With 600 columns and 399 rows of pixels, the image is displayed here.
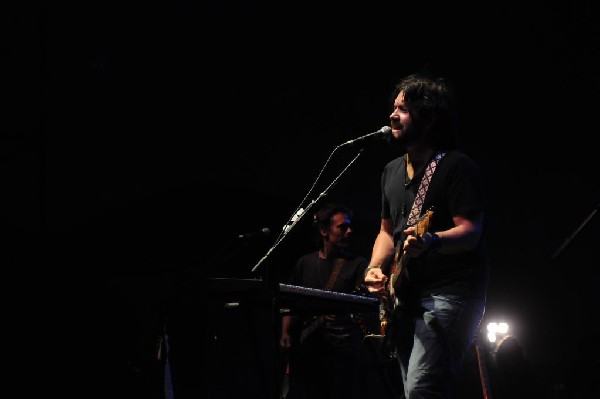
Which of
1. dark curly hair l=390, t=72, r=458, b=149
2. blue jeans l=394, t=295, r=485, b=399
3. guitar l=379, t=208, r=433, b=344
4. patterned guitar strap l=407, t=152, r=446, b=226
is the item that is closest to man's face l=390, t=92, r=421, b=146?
dark curly hair l=390, t=72, r=458, b=149

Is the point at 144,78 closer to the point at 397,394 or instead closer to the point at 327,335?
the point at 327,335

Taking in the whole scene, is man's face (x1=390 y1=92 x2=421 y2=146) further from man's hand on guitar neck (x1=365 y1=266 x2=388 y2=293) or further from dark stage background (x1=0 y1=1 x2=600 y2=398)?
dark stage background (x1=0 y1=1 x2=600 y2=398)

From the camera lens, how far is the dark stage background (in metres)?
6.12

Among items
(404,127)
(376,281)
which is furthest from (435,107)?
(376,281)

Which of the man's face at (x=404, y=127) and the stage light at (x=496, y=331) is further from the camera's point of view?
the stage light at (x=496, y=331)

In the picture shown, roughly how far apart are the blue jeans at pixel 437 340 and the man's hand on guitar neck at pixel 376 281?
0.24m

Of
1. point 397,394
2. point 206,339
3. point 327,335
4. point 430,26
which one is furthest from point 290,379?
point 430,26

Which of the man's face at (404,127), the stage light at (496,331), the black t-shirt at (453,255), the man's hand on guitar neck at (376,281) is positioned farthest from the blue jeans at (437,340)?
the stage light at (496,331)

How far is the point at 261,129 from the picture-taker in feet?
22.3

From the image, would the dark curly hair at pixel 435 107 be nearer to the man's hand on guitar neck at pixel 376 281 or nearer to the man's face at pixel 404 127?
the man's face at pixel 404 127

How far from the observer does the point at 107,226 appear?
650 cm

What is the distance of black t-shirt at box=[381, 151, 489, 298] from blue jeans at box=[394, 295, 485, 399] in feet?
→ 0.20

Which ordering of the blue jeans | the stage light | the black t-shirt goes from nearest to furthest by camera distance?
1. the blue jeans
2. the black t-shirt
3. the stage light

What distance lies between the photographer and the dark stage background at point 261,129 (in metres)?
6.12
